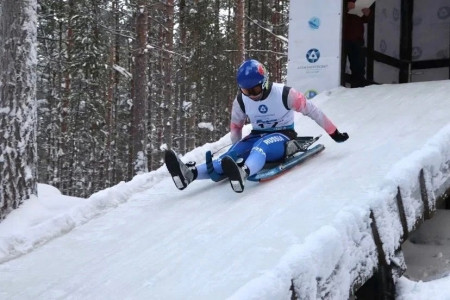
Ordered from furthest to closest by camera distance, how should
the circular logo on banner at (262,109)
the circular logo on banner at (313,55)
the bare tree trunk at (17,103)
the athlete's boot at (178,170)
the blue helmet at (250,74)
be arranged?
the circular logo on banner at (313,55)
the circular logo on banner at (262,109)
the bare tree trunk at (17,103)
the blue helmet at (250,74)
the athlete's boot at (178,170)

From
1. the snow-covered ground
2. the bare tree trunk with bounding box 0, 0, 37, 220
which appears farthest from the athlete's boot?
the bare tree trunk with bounding box 0, 0, 37, 220

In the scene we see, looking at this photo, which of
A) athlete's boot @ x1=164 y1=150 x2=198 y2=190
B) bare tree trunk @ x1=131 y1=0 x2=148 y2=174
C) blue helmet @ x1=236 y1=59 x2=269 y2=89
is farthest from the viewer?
bare tree trunk @ x1=131 y1=0 x2=148 y2=174

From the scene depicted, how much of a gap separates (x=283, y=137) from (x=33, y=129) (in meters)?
2.49

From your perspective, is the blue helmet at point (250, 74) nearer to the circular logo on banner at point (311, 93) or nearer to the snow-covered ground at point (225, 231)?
the snow-covered ground at point (225, 231)

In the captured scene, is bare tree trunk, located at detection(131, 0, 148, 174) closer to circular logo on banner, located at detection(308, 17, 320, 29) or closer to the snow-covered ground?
circular logo on banner, located at detection(308, 17, 320, 29)

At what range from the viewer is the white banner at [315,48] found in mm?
8664

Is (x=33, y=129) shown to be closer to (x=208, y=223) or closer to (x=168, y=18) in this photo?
(x=208, y=223)

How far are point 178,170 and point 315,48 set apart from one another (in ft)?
16.4

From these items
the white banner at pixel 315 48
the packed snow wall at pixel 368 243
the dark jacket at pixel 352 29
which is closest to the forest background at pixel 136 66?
the white banner at pixel 315 48

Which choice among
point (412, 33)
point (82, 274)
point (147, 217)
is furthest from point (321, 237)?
point (412, 33)

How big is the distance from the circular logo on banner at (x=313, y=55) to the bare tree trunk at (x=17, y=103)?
490cm

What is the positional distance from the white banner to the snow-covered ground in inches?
116

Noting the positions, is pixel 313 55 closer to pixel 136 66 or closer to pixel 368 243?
pixel 136 66

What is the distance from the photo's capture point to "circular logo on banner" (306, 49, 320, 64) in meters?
8.78
